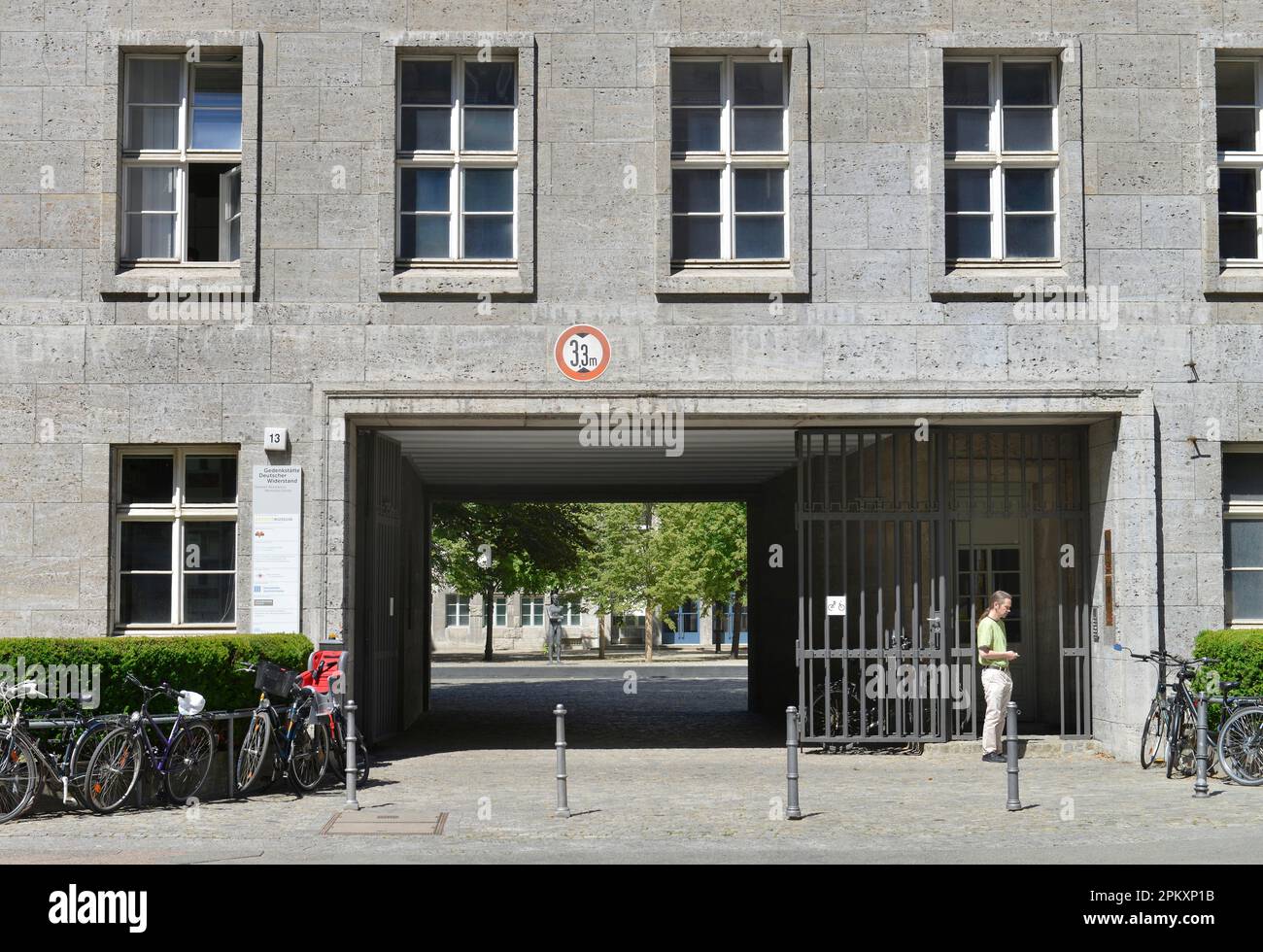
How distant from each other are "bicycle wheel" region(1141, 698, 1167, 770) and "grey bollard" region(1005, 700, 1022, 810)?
3.38 m

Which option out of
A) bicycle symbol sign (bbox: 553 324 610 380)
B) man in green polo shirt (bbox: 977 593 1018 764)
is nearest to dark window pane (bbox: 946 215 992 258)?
man in green polo shirt (bbox: 977 593 1018 764)

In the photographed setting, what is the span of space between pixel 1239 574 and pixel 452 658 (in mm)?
37318

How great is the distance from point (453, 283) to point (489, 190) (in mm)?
1165

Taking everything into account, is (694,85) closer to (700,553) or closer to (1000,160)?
(1000,160)

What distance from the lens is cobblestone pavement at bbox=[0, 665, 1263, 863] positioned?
10.8m

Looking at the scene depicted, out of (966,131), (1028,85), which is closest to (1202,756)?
(966,131)

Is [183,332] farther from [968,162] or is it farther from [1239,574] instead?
[1239,574]

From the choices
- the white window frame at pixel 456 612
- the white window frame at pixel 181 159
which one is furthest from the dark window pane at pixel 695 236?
the white window frame at pixel 456 612

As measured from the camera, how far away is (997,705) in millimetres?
16156

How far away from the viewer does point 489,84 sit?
16688 millimetres

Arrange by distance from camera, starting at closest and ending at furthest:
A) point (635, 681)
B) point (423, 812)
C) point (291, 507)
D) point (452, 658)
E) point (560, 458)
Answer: point (423, 812) → point (291, 507) → point (560, 458) → point (635, 681) → point (452, 658)

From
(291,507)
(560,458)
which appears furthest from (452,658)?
(291,507)

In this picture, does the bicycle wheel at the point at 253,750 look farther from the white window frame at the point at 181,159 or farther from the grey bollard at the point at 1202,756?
the grey bollard at the point at 1202,756

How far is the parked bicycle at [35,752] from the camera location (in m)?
12.2
